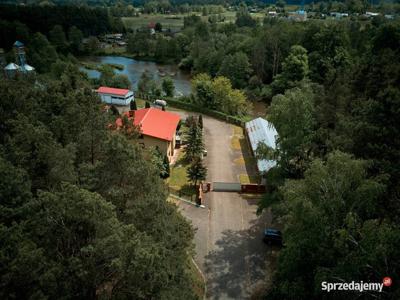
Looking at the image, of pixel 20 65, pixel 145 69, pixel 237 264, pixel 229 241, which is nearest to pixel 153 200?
pixel 237 264

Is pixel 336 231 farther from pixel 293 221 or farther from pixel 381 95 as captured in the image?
pixel 381 95

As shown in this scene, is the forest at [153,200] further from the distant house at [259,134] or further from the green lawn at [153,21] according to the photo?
the green lawn at [153,21]

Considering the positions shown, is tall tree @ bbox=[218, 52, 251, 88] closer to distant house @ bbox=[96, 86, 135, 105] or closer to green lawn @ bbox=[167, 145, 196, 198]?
distant house @ bbox=[96, 86, 135, 105]

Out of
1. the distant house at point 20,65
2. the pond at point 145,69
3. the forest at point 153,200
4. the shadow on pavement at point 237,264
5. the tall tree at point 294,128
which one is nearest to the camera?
the forest at point 153,200

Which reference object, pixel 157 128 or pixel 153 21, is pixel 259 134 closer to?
pixel 157 128

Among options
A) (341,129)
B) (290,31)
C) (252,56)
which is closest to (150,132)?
(341,129)

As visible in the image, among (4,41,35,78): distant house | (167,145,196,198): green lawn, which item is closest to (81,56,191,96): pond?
(4,41,35,78): distant house

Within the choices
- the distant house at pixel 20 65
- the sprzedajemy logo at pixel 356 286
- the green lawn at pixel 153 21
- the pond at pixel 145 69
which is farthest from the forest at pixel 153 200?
the green lawn at pixel 153 21
